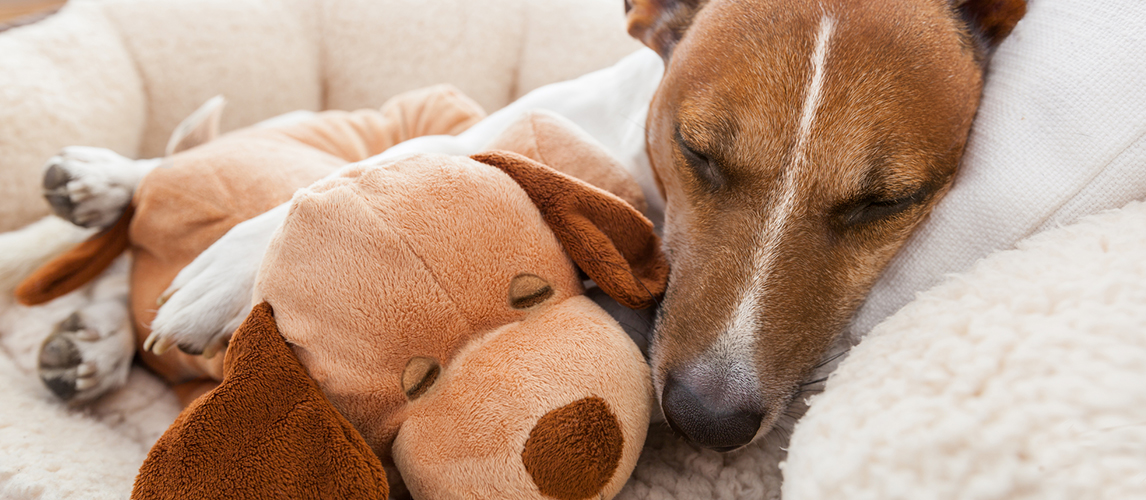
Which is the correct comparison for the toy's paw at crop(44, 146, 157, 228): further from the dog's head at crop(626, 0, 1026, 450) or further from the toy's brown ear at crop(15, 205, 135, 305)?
the dog's head at crop(626, 0, 1026, 450)

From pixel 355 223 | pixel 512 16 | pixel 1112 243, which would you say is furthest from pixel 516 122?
pixel 512 16

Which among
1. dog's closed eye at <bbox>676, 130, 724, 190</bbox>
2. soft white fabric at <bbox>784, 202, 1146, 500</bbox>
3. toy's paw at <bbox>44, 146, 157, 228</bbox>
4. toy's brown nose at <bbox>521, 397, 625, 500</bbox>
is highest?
soft white fabric at <bbox>784, 202, 1146, 500</bbox>

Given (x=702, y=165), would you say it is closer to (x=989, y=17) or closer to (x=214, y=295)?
(x=989, y=17)

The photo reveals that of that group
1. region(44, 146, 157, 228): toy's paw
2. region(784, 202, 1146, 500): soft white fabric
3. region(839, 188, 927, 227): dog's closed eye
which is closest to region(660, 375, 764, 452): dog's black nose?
region(784, 202, 1146, 500): soft white fabric

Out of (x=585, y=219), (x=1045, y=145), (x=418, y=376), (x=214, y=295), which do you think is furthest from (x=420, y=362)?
(x=1045, y=145)

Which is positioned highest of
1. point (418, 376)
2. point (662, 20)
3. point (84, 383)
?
point (662, 20)

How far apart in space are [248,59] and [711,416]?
2.28 m

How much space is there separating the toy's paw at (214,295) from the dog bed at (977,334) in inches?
9.4

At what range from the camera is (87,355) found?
3.92 ft

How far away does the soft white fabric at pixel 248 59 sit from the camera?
171cm

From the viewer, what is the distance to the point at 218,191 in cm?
116

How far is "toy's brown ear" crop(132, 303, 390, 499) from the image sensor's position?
2.13 ft

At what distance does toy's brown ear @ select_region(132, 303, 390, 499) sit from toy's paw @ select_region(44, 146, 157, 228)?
872mm

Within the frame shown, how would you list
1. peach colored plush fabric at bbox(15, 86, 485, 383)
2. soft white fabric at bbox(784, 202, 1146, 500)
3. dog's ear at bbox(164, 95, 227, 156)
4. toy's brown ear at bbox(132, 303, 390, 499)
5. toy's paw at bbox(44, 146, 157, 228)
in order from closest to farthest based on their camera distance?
soft white fabric at bbox(784, 202, 1146, 500)
toy's brown ear at bbox(132, 303, 390, 499)
peach colored plush fabric at bbox(15, 86, 485, 383)
toy's paw at bbox(44, 146, 157, 228)
dog's ear at bbox(164, 95, 227, 156)
